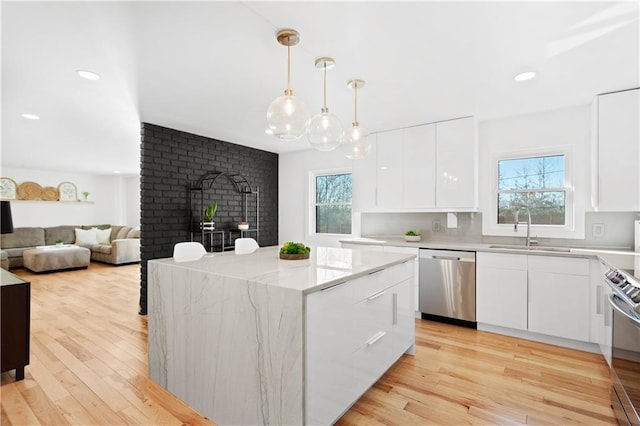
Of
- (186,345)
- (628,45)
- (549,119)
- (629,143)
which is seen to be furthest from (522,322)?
(186,345)

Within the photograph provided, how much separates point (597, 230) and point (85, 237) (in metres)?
9.64

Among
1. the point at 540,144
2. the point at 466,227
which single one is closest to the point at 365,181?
the point at 466,227

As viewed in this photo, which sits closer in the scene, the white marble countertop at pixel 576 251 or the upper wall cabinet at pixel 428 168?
the white marble countertop at pixel 576 251

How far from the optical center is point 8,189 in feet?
24.7

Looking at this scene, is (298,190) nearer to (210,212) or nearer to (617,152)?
(210,212)

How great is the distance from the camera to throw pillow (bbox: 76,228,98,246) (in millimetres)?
7727

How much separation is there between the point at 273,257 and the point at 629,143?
3.19m

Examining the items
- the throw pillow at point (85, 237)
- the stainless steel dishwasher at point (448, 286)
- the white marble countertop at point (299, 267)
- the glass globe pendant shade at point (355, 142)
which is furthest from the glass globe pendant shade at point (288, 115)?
the throw pillow at point (85, 237)

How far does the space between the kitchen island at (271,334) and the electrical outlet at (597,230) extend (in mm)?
2340

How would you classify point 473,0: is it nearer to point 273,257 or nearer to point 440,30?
point 440,30

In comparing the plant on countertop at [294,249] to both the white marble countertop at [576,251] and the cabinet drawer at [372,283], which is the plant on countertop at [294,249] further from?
the white marble countertop at [576,251]

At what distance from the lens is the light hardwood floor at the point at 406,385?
1894 millimetres

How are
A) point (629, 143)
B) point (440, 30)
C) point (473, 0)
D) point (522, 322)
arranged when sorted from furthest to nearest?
point (522, 322), point (629, 143), point (440, 30), point (473, 0)

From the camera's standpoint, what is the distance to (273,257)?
2488 millimetres
